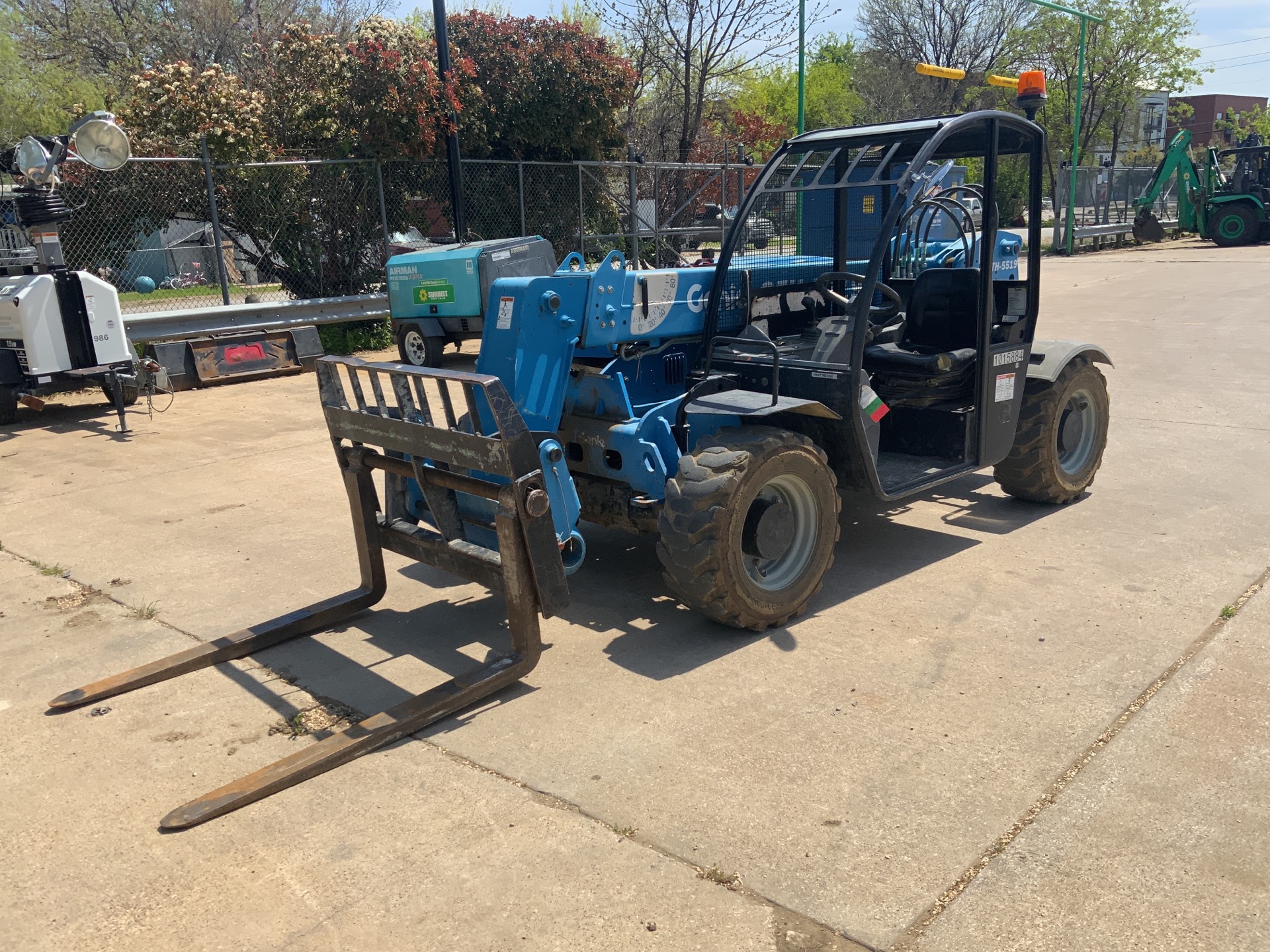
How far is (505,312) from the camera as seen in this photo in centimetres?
500

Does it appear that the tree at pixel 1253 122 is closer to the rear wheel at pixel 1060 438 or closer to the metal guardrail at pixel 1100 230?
the metal guardrail at pixel 1100 230

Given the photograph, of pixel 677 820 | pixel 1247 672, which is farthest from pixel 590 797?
pixel 1247 672

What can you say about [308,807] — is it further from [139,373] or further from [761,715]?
[139,373]

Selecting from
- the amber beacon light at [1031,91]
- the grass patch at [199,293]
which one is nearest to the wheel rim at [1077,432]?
the amber beacon light at [1031,91]

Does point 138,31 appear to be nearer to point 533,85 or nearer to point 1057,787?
point 533,85

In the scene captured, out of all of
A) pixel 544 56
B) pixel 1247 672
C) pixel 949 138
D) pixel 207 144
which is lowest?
pixel 1247 672

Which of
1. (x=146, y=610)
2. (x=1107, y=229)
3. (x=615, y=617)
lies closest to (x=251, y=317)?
(x=146, y=610)

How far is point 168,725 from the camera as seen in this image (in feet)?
13.3

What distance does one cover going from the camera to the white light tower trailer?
9.25 m

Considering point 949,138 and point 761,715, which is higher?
point 949,138

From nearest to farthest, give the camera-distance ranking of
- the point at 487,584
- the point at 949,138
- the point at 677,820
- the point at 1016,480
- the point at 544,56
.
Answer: the point at 677,820, the point at 487,584, the point at 949,138, the point at 1016,480, the point at 544,56

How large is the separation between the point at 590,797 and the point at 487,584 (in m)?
1.17

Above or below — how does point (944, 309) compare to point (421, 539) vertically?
above

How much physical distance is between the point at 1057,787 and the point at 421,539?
2.79 meters
